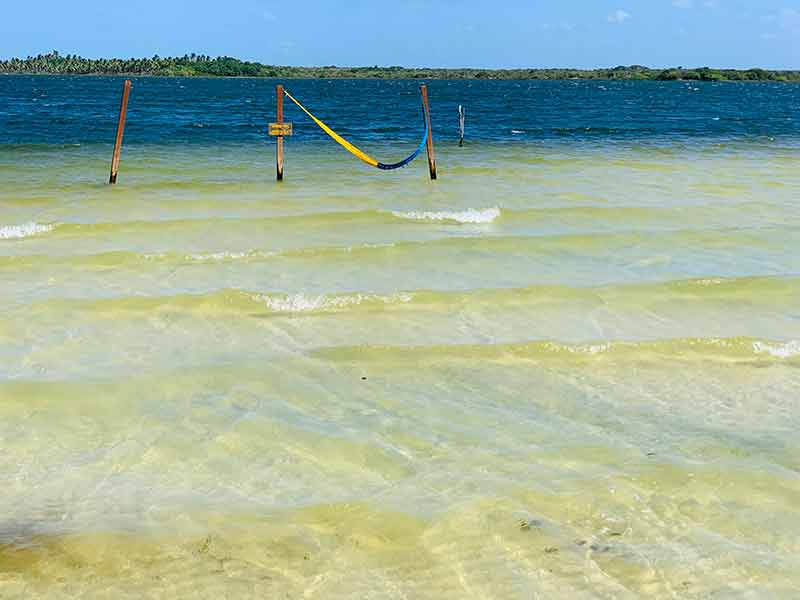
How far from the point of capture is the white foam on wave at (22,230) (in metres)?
12.2

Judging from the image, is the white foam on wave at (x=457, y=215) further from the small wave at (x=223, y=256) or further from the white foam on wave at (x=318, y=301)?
the white foam on wave at (x=318, y=301)

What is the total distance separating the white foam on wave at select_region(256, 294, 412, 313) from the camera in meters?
8.70

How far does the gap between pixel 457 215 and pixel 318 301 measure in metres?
5.67

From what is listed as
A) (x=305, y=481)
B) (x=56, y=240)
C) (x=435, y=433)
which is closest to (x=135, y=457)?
(x=305, y=481)

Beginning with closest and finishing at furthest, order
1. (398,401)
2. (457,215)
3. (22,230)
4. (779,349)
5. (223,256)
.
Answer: (398,401) → (779,349) → (223,256) → (22,230) → (457,215)

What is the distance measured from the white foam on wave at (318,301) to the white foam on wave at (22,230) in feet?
16.4

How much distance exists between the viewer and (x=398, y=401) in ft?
21.0

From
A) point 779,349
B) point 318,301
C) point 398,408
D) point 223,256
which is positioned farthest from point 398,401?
point 223,256

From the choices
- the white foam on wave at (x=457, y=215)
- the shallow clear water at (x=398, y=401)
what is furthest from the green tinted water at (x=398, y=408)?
the white foam on wave at (x=457, y=215)

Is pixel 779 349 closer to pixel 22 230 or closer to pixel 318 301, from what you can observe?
pixel 318 301

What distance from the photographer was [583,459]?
5.39 meters

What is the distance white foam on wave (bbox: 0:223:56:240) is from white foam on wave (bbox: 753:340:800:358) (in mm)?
9357

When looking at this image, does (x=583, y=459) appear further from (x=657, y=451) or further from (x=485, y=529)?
(x=485, y=529)

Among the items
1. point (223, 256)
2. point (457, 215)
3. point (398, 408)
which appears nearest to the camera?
point (398, 408)
